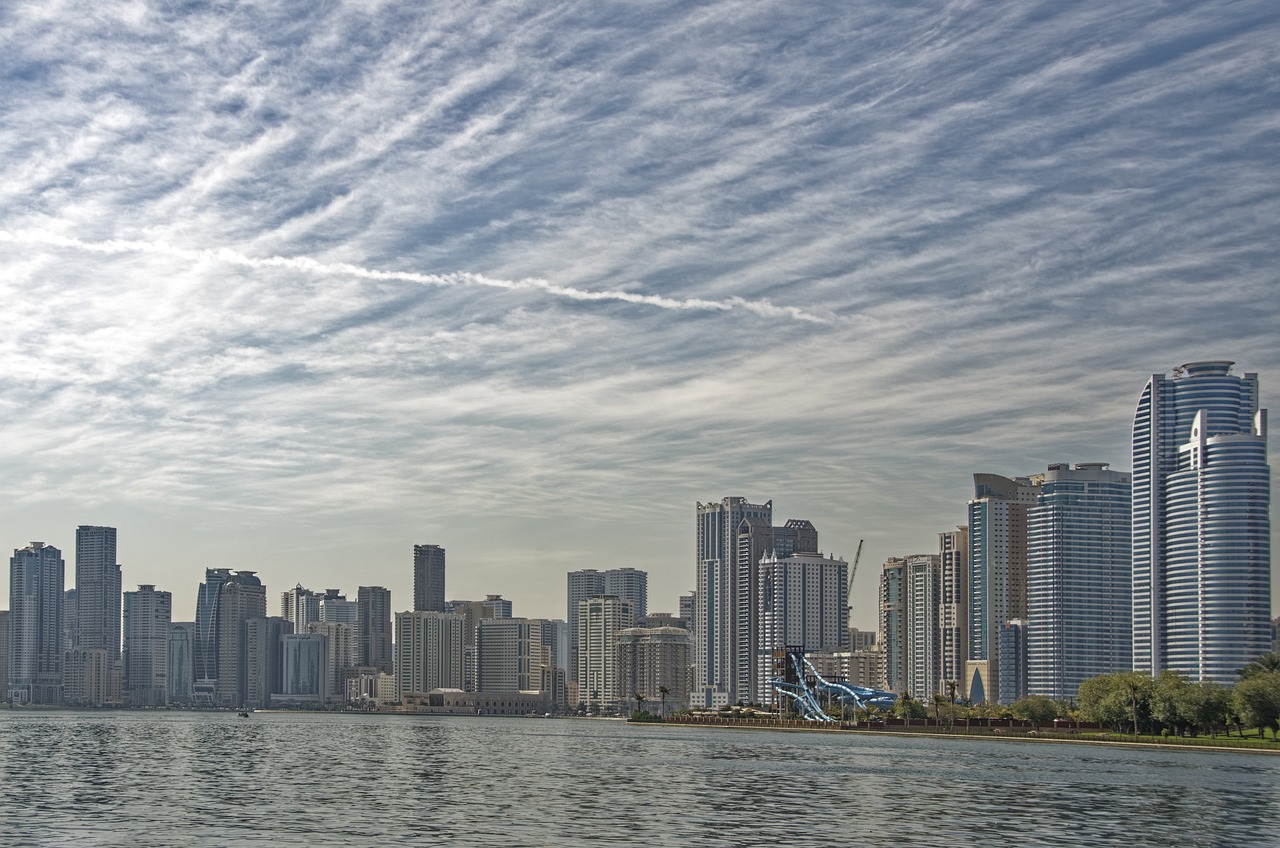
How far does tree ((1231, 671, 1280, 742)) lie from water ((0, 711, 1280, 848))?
70.5 ft

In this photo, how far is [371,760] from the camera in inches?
6550

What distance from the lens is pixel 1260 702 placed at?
187m

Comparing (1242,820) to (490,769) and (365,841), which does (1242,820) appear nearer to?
(365,841)

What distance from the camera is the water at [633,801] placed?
8300 cm

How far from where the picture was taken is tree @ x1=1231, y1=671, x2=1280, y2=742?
18700 cm

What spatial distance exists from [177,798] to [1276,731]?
140908 millimetres

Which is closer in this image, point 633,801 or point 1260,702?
point 633,801

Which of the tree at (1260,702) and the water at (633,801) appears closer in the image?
the water at (633,801)

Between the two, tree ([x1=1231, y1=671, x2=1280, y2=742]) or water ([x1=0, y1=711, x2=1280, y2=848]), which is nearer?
water ([x1=0, y1=711, x2=1280, y2=848])

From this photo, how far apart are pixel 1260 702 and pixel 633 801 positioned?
110 m

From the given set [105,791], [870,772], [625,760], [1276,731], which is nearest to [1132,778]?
[870,772]

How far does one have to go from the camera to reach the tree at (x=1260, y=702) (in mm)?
187000

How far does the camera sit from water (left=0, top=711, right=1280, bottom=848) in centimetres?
8300

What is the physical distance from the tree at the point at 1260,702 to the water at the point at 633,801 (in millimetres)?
21504
